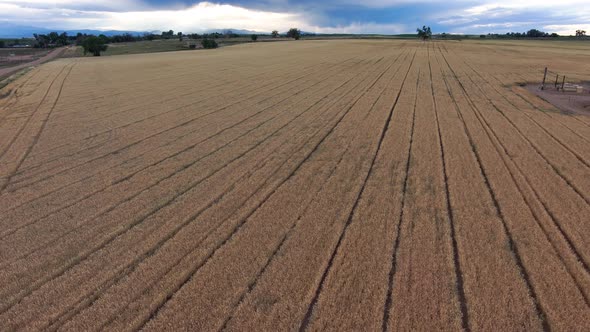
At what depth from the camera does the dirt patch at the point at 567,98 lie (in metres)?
15.2

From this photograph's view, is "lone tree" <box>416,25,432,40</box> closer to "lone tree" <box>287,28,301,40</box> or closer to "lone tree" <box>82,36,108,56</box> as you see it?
"lone tree" <box>287,28,301,40</box>

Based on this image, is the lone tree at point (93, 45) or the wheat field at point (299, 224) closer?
the wheat field at point (299, 224)

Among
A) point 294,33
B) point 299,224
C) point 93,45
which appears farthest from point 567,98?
point 294,33

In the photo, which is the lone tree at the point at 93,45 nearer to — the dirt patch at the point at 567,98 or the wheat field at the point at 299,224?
the wheat field at the point at 299,224

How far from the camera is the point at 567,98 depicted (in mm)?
17688

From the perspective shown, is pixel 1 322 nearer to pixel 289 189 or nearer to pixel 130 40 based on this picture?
pixel 289 189

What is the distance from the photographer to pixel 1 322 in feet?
14.0

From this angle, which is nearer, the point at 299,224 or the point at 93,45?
the point at 299,224

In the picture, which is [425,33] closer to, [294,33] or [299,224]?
[294,33]

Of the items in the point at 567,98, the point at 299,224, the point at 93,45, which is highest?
the point at 93,45

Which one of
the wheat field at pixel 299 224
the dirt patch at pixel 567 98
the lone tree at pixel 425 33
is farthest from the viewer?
the lone tree at pixel 425 33

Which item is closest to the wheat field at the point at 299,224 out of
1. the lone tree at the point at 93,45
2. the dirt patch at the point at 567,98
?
the dirt patch at the point at 567,98

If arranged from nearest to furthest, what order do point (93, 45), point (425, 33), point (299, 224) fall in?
point (299, 224) < point (93, 45) < point (425, 33)

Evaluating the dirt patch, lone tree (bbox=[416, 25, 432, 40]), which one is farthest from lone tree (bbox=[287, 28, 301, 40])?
the dirt patch
